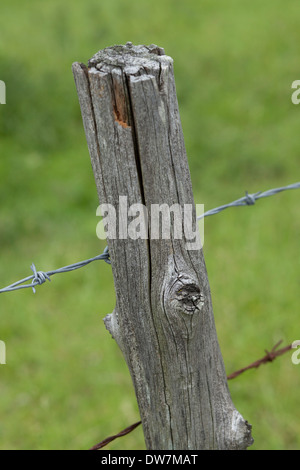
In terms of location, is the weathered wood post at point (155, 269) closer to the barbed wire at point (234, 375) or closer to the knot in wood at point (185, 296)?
the knot in wood at point (185, 296)

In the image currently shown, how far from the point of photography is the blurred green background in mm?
3672

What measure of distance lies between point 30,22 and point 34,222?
5.01 metres

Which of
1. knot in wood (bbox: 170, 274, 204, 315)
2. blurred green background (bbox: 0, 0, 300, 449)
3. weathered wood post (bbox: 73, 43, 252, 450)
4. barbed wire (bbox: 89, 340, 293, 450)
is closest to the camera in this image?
weathered wood post (bbox: 73, 43, 252, 450)

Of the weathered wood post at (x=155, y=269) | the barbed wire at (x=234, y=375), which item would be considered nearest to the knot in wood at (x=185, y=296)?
the weathered wood post at (x=155, y=269)

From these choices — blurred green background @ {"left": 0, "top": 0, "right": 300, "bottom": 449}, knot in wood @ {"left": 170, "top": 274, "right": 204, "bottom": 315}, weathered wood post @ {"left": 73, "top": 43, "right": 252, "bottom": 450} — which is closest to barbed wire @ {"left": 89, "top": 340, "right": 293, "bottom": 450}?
weathered wood post @ {"left": 73, "top": 43, "right": 252, "bottom": 450}

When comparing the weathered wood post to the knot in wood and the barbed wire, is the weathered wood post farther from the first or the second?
the barbed wire

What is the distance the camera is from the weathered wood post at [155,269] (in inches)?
57.8

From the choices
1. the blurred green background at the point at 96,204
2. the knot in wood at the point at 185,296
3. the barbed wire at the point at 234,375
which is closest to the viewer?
the knot in wood at the point at 185,296

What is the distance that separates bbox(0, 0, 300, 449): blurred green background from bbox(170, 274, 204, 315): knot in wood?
6.79ft

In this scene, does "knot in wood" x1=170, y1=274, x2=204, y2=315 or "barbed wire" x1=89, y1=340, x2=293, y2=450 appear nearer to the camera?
"knot in wood" x1=170, y1=274, x2=204, y2=315

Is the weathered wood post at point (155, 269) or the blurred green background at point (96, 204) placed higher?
the blurred green background at point (96, 204)

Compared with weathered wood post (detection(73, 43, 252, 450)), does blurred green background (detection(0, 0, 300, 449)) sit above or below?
above

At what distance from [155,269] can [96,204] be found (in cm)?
415

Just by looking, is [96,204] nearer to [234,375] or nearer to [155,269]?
[234,375]
